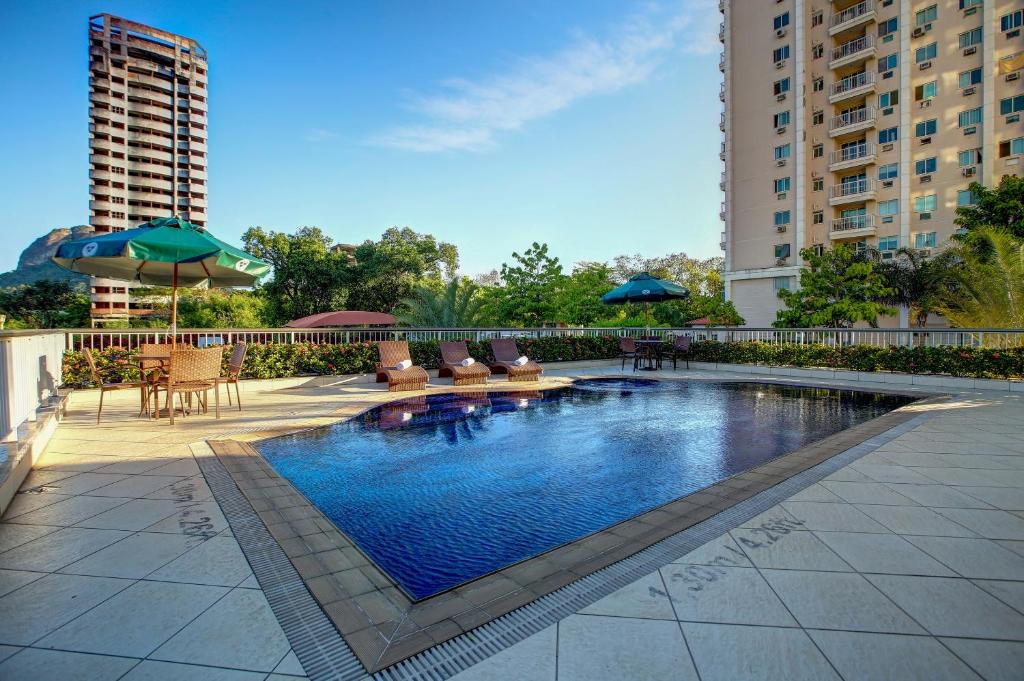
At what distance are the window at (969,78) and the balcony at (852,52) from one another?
15.2 ft

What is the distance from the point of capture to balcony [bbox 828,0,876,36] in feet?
94.5

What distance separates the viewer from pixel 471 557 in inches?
119

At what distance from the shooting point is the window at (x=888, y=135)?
28734 millimetres

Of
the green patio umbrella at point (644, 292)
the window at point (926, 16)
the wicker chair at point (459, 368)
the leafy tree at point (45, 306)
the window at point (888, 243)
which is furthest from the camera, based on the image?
the leafy tree at point (45, 306)

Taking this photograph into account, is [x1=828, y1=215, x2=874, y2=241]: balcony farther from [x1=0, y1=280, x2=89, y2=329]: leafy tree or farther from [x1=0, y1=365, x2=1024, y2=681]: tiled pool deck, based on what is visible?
[x1=0, y1=280, x2=89, y2=329]: leafy tree

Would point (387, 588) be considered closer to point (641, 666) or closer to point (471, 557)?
point (471, 557)

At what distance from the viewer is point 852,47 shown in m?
29.9

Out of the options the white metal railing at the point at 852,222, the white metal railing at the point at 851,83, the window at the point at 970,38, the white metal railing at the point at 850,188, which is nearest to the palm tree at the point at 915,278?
the white metal railing at the point at 852,222

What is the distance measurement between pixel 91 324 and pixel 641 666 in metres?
62.2

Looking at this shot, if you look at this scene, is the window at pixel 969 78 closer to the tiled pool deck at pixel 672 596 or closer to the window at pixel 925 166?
the window at pixel 925 166

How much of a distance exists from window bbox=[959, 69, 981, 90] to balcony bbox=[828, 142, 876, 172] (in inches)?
184

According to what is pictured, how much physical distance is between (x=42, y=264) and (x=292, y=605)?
402 feet

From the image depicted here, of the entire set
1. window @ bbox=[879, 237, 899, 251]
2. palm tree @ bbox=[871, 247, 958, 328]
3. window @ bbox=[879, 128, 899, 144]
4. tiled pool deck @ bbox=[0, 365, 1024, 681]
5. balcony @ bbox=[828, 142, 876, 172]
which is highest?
window @ bbox=[879, 128, 899, 144]

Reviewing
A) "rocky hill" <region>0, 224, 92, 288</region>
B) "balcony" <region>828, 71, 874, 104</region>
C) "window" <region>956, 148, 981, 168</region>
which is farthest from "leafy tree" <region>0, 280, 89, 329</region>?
"window" <region>956, 148, 981, 168</region>
